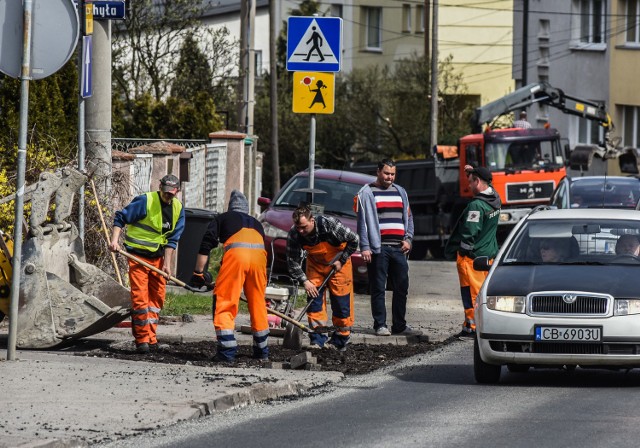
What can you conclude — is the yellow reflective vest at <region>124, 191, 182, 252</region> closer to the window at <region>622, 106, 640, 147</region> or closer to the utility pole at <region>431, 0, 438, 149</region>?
the utility pole at <region>431, 0, 438, 149</region>

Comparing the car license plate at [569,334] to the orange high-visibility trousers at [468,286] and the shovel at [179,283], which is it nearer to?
the shovel at [179,283]

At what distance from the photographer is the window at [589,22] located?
155 feet

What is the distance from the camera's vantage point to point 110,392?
10672 mm

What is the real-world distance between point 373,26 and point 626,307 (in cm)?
5401

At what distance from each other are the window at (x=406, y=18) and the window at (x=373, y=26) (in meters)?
1.03

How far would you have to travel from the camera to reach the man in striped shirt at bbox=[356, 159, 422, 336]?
51.4ft

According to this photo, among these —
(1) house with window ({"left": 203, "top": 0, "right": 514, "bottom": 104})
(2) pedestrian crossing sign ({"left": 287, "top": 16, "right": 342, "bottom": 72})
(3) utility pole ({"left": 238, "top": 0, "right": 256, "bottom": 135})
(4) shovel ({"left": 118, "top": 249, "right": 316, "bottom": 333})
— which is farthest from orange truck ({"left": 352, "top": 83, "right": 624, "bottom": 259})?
(1) house with window ({"left": 203, "top": 0, "right": 514, "bottom": 104})

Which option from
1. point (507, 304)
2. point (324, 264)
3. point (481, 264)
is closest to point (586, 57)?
point (324, 264)

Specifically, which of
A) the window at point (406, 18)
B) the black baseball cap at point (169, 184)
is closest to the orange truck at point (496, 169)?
the black baseball cap at point (169, 184)

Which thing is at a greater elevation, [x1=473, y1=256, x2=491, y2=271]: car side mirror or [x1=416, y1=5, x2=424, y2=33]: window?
[x1=416, y1=5, x2=424, y2=33]: window

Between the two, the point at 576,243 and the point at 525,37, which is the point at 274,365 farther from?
the point at 525,37

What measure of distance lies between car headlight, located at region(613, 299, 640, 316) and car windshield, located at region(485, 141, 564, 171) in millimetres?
21152

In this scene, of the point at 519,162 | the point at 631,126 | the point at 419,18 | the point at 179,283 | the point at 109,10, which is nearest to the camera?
the point at 179,283

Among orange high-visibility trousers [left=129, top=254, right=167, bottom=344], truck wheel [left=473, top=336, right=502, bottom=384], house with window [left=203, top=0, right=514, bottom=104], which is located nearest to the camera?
truck wheel [left=473, top=336, right=502, bottom=384]
